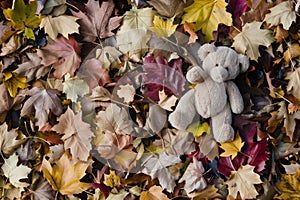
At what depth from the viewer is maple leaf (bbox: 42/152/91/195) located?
1.18 m

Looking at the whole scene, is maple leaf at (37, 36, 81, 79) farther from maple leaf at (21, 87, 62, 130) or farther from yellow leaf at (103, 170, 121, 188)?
yellow leaf at (103, 170, 121, 188)

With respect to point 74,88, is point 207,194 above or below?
below

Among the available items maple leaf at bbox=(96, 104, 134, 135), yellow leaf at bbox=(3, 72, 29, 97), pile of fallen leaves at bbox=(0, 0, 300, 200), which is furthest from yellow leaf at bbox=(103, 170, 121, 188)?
yellow leaf at bbox=(3, 72, 29, 97)

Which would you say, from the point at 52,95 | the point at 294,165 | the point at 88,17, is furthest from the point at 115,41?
the point at 294,165

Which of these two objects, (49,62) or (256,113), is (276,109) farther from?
(49,62)

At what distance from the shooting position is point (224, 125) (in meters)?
1.05

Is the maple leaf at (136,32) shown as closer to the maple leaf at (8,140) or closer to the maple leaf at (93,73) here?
the maple leaf at (93,73)

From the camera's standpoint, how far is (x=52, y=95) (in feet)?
3.86

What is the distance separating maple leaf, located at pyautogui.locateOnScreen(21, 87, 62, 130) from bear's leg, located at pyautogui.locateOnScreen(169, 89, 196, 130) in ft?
1.00

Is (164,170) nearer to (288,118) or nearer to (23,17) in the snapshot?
(288,118)

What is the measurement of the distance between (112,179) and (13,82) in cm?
37

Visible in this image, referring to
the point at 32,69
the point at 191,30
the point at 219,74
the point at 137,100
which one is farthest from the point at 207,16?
the point at 32,69

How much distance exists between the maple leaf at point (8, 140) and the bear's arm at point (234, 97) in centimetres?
57

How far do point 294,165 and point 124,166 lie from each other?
403mm
